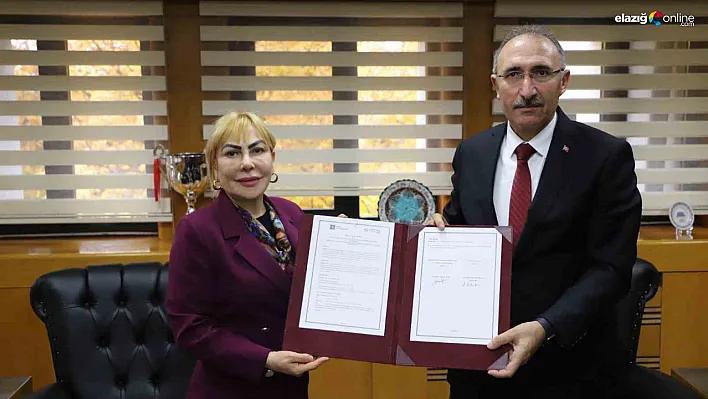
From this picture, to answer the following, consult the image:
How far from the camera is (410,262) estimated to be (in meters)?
1.67

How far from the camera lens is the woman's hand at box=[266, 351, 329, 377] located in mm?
1595

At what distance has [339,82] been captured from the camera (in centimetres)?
302

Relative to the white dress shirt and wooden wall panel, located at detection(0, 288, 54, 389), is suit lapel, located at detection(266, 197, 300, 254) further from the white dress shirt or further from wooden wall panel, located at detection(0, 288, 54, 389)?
wooden wall panel, located at detection(0, 288, 54, 389)

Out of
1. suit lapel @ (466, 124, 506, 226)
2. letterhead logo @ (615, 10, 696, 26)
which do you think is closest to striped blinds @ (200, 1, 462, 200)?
letterhead logo @ (615, 10, 696, 26)

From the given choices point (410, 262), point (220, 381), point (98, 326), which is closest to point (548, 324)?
point (410, 262)

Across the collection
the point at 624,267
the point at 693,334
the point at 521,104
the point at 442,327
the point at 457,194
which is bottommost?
the point at 693,334

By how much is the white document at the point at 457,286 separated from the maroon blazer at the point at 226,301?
1.21ft

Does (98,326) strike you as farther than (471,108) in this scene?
No

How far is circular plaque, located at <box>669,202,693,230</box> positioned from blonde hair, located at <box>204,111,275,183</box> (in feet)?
7.19

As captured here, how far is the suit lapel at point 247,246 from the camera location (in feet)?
5.40

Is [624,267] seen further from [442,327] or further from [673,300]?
[673,300]

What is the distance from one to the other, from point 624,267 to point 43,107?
8.48 ft

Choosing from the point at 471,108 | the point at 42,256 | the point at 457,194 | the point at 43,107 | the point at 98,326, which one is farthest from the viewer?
the point at 471,108

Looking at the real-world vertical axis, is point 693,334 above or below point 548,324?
below
